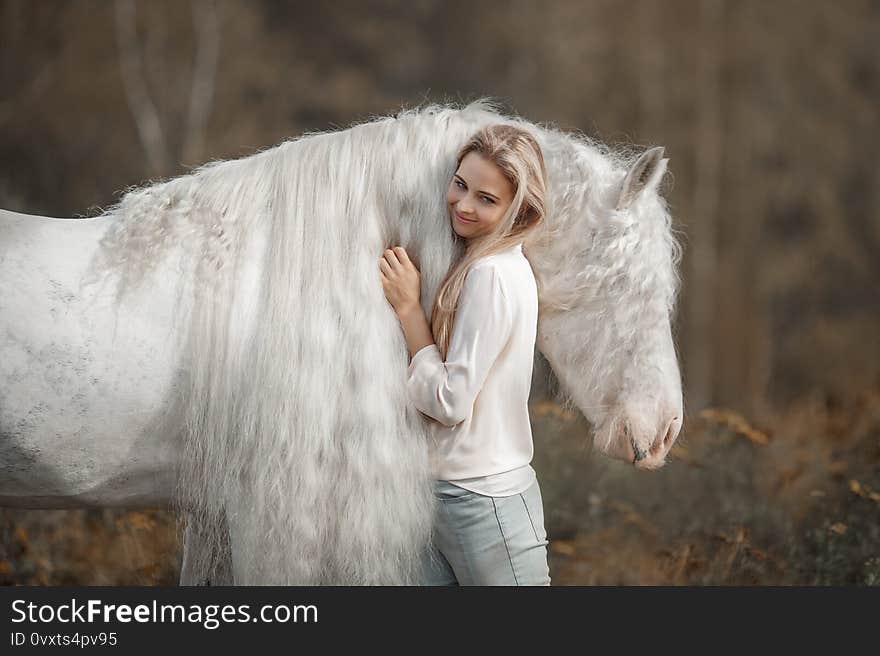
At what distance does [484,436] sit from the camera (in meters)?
1.89

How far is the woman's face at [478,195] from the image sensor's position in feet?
6.06

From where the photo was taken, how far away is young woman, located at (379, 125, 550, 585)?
6.03 feet

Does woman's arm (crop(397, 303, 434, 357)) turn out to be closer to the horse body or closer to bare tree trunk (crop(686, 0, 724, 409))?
the horse body

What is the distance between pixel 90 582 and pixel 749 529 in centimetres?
265

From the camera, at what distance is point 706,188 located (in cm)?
918

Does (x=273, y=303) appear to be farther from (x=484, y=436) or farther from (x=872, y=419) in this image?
(x=872, y=419)

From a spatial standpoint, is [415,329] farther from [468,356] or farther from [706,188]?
[706,188]

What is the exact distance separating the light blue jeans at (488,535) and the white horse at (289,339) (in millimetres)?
58

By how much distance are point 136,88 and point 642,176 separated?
8.19 metres

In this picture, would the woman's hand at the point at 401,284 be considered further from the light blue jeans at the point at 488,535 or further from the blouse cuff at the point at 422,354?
the light blue jeans at the point at 488,535

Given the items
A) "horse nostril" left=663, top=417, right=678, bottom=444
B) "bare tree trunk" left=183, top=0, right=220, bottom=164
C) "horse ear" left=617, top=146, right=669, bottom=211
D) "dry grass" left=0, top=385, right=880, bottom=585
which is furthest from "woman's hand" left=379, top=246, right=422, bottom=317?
"bare tree trunk" left=183, top=0, right=220, bottom=164

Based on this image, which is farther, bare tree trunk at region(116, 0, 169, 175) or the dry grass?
bare tree trunk at region(116, 0, 169, 175)

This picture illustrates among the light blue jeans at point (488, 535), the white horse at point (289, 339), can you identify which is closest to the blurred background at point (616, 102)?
the white horse at point (289, 339)

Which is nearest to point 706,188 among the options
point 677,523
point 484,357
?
point 677,523
